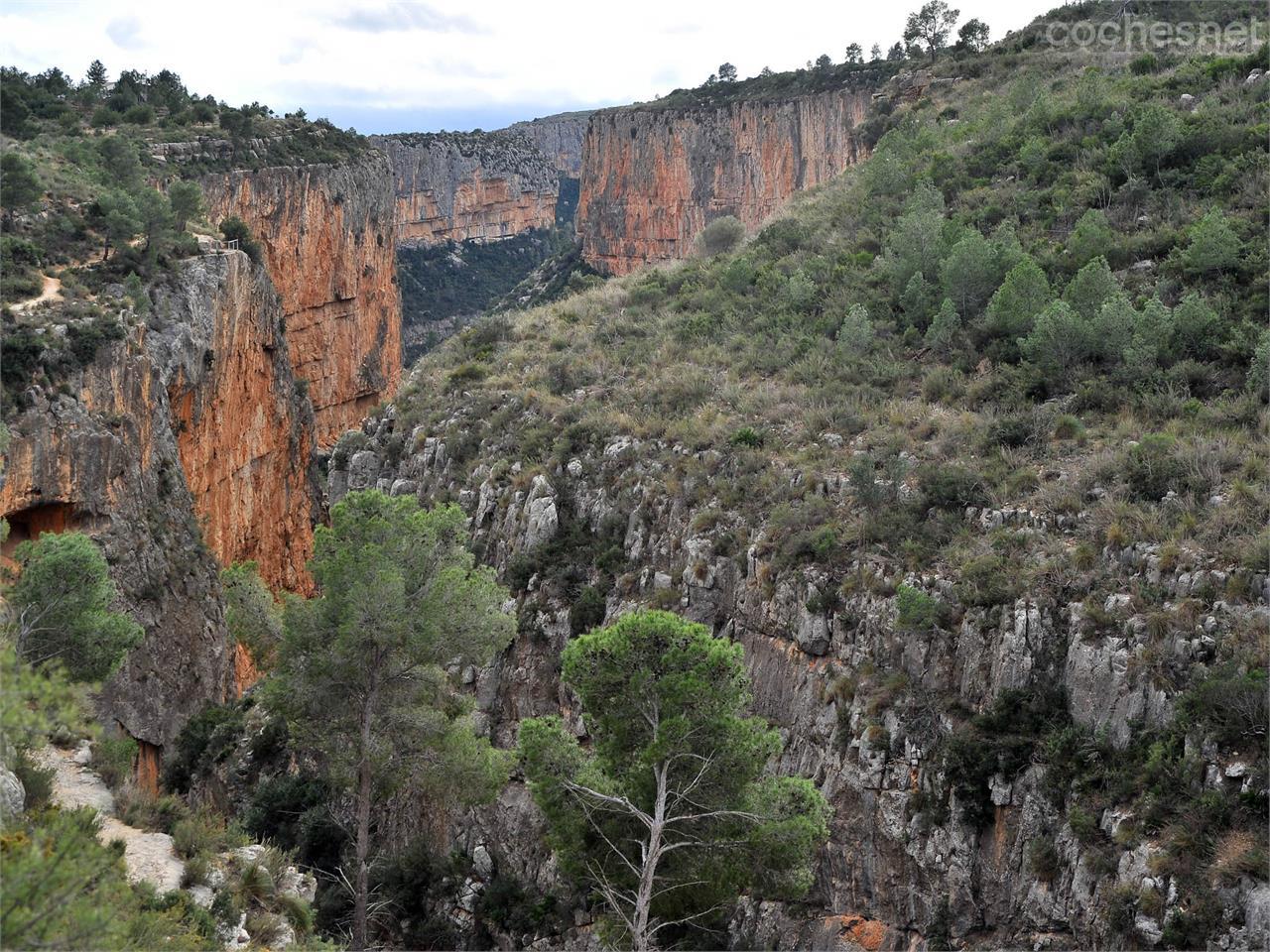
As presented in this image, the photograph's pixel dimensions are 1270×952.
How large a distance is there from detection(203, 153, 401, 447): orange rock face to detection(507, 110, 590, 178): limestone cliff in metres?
75.4

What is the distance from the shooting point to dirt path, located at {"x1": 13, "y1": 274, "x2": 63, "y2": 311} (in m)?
27.7

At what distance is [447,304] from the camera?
11425cm

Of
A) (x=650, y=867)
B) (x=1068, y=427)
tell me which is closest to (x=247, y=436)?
(x=1068, y=427)

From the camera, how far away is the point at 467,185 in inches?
4847

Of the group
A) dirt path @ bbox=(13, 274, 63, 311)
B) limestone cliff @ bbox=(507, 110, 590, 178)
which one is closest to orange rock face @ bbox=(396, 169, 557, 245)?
limestone cliff @ bbox=(507, 110, 590, 178)

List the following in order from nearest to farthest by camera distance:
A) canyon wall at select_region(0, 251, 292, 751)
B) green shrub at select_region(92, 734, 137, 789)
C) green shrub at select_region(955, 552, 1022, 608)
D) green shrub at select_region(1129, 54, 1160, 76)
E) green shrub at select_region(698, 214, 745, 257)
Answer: green shrub at select_region(955, 552, 1022, 608) → green shrub at select_region(92, 734, 137, 789) → canyon wall at select_region(0, 251, 292, 751) → green shrub at select_region(1129, 54, 1160, 76) → green shrub at select_region(698, 214, 745, 257)

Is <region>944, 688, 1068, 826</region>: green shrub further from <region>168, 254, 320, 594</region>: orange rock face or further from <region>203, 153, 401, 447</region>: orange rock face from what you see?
<region>203, 153, 401, 447</region>: orange rock face

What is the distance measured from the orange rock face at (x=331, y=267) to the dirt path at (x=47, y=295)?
875 inches

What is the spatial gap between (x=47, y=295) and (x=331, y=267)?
111 ft

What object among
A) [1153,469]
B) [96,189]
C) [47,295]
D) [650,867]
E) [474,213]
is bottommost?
[650,867]

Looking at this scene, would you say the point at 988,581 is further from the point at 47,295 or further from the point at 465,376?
the point at 47,295

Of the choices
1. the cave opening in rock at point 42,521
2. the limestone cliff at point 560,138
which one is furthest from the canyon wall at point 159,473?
the limestone cliff at point 560,138

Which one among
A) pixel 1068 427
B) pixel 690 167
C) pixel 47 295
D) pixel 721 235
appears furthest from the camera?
pixel 690 167

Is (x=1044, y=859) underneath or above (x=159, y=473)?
underneath
